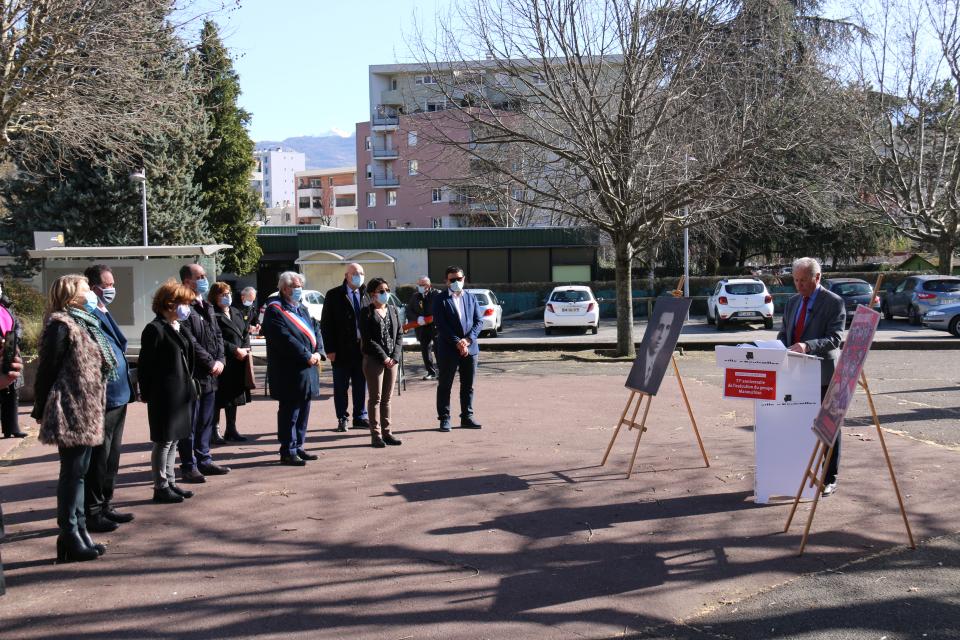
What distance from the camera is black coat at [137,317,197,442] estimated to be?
696cm

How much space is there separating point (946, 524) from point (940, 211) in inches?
1293

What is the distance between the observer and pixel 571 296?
29.2 metres

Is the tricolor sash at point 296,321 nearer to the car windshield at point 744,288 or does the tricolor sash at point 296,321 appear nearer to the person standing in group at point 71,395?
the person standing in group at point 71,395

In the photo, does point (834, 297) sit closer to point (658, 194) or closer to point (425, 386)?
point (425, 386)

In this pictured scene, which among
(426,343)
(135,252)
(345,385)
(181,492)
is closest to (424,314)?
(426,343)

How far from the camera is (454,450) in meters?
9.31

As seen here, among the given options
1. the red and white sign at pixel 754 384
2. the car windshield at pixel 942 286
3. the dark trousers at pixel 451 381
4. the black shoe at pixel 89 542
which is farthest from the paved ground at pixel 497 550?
the car windshield at pixel 942 286

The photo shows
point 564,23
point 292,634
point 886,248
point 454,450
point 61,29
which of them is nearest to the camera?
point 292,634

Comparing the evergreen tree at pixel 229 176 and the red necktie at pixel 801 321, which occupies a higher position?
the evergreen tree at pixel 229 176

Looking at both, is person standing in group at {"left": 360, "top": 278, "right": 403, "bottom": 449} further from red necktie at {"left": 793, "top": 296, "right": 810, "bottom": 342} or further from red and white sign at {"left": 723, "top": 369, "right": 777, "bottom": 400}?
red necktie at {"left": 793, "top": 296, "right": 810, "bottom": 342}

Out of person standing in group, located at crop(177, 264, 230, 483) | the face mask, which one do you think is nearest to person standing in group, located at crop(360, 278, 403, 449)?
person standing in group, located at crop(177, 264, 230, 483)

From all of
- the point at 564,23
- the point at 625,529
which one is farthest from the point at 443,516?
the point at 564,23

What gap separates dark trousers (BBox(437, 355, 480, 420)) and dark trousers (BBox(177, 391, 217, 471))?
9.66 ft

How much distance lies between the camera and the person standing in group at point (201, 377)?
25.6 feet
